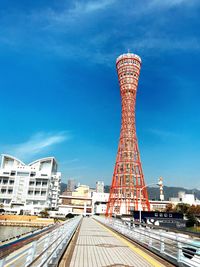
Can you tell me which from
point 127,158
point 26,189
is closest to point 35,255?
point 127,158

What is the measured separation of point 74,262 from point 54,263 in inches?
33.8

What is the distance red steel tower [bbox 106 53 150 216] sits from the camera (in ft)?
191

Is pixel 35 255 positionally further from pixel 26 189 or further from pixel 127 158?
pixel 26 189

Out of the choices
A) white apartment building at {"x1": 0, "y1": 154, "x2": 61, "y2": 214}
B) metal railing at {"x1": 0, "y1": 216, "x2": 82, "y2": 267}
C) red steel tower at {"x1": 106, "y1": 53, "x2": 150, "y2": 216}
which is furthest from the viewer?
white apartment building at {"x1": 0, "y1": 154, "x2": 61, "y2": 214}

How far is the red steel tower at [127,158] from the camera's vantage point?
58.2 m

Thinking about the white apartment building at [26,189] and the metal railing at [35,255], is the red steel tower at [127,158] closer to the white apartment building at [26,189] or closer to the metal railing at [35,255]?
the white apartment building at [26,189]

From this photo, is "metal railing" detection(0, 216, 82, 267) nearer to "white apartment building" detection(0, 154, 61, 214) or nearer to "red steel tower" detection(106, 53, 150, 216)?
"red steel tower" detection(106, 53, 150, 216)

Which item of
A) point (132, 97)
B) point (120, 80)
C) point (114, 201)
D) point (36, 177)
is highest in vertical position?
point (120, 80)

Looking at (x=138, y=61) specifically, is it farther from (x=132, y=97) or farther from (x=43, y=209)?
(x=43, y=209)

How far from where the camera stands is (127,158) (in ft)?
192

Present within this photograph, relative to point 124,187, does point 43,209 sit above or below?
below

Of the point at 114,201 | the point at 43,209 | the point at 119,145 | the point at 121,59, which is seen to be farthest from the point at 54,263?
the point at 43,209

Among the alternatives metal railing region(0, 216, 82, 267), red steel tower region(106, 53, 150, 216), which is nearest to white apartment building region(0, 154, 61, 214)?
red steel tower region(106, 53, 150, 216)

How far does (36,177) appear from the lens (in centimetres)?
8894
